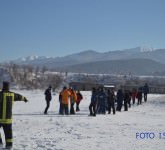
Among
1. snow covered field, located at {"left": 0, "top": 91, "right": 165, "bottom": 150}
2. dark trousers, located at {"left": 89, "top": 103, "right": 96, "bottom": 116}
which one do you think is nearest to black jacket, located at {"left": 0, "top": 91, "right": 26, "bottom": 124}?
snow covered field, located at {"left": 0, "top": 91, "right": 165, "bottom": 150}

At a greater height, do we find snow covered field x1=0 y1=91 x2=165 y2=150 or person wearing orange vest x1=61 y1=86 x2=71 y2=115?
person wearing orange vest x1=61 y1=86 x2=71 y2=115

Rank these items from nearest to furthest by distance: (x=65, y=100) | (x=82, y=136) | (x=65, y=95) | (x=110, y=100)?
1. (x=82, y=136)
2. (x=65, y=100)
3. (x=65, y=95)
4. (x=110, y=100)

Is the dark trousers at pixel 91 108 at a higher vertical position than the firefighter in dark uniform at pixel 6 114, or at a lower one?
lower

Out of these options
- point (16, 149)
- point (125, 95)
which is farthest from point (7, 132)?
point (125, 95)

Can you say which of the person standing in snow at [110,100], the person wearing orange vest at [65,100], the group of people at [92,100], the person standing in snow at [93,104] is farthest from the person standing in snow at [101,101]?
the person wearing orange vest at [65,100]

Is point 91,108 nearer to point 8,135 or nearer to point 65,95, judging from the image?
point 65,95

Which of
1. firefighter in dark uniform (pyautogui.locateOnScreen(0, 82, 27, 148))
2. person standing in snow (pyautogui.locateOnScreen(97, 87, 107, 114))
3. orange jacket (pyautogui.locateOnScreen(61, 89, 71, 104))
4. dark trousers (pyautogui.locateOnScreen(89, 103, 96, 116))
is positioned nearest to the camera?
Result: firefighter in dark uniform (pyautogui.locateOnScreen(0, 82, 27, 148))

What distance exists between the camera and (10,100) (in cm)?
1134

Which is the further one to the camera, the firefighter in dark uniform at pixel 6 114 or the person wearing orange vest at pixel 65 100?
the person wearing orange vest at pixel 65 100

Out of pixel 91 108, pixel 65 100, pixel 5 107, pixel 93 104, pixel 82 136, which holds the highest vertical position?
pixel 5 107

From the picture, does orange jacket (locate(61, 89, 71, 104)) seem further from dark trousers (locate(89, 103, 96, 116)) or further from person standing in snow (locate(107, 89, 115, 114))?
person standing in snow (locate(107, 89, 115, 114))

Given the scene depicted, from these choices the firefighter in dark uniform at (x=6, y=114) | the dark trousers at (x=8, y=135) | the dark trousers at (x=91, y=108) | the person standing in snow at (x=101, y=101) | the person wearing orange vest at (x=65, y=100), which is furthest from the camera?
the person standing in snow at (x=101, y=101)

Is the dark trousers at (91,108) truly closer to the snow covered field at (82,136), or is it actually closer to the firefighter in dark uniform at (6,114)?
the snow covered field at (82,136)

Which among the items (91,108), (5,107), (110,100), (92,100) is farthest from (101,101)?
(5,107)
